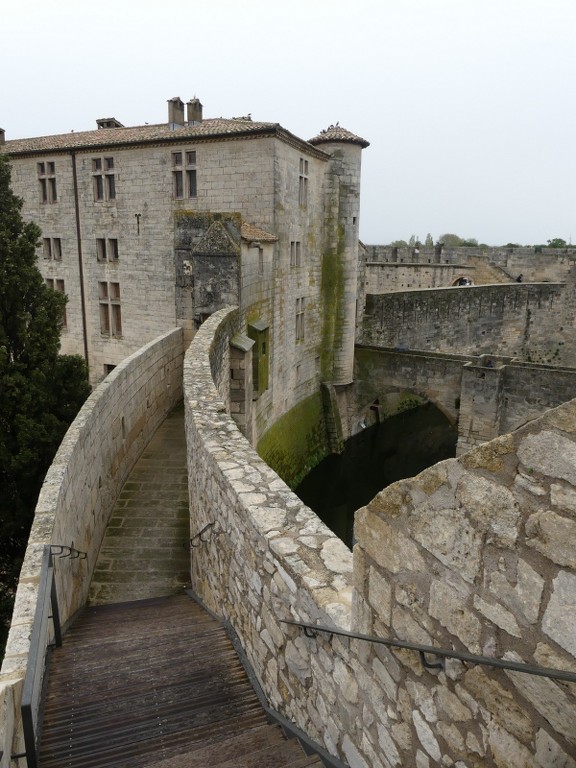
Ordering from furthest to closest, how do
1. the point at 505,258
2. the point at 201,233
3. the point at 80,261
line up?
1. the point at 505,258
2. the point at 80,261
3. the point at 201,233

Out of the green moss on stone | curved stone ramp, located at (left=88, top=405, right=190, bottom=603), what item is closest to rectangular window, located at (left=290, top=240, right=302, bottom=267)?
the green moss on stone

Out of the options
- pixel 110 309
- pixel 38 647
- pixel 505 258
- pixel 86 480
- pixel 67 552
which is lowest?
pixel 67 552

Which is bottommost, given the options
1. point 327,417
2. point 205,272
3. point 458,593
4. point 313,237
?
point 327,417

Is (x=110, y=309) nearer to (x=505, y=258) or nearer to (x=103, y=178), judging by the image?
(x=103, y=178)

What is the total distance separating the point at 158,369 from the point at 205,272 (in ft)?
7.38

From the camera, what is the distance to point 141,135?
1684 centimetres

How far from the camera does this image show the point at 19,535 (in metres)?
9.77

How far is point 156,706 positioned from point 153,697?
0.36ft

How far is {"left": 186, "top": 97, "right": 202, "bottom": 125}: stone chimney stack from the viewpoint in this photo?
682 inches

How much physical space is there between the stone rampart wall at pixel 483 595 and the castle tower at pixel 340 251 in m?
16.8

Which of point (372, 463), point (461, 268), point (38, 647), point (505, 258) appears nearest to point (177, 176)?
point (372, 463)

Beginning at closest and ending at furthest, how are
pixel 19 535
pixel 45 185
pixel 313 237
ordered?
pixel 19 535 → pixel 313 237 → pixel 45 185

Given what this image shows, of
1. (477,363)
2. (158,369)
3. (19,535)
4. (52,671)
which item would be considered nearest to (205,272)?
(158,369)

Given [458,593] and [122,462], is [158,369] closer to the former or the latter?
[122,462]
